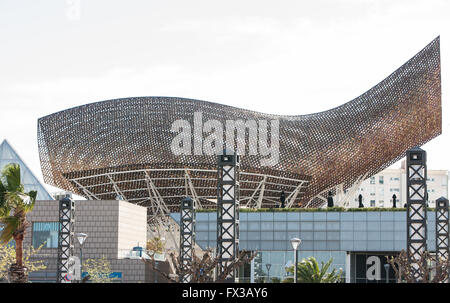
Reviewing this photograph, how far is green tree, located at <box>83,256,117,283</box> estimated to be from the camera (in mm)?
66688

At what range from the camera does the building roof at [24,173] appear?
109875 mm

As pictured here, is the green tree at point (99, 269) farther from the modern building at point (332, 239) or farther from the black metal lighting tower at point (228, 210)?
the black metal lighting tower at point (228, 210)

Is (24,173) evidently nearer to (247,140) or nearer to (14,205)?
(247,140)

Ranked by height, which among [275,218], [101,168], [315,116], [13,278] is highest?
[315,116]

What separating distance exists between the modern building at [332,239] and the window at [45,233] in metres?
19.3

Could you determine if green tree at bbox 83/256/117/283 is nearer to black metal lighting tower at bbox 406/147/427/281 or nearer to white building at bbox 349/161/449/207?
black metal lighting tower at bbox 406/147/427/281

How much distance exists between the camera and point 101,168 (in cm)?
10000

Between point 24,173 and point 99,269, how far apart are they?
46.3 meters

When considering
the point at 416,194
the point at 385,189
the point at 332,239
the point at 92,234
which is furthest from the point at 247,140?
the point at 385,189

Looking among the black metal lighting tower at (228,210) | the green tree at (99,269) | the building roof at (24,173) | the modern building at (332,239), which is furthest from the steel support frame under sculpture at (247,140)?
the black metal lighting tower at (228,210)

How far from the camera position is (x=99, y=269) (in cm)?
6869

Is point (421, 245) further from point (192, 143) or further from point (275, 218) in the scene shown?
point (192, 143)
